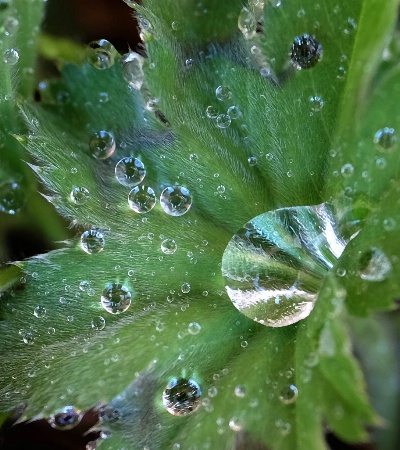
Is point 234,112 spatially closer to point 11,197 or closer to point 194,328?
point 194,328

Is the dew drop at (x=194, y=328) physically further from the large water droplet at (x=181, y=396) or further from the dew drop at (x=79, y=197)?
the dew drop at (x=79, y=197)

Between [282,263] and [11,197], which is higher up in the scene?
[11,197]

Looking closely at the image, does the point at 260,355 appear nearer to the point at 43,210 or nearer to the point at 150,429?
the point at 150,429

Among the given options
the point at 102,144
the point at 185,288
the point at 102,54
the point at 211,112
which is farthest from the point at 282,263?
the point at 102,54

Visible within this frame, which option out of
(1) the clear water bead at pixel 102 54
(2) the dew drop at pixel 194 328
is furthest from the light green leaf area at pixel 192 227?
(1) the clear water bead at pixel 102 54

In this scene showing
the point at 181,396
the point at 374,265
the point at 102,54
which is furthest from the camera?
the point at 102,54

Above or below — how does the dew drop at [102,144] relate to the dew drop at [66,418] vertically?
above

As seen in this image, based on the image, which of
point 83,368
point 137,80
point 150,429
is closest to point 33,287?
point 83,368
